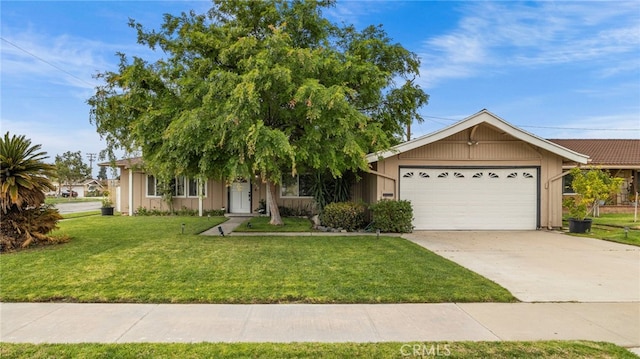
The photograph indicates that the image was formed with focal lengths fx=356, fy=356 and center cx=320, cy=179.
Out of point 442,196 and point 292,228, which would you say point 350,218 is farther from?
point 442,196

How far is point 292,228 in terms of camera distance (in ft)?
40.3

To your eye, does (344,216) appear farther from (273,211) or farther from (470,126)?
(470,126)

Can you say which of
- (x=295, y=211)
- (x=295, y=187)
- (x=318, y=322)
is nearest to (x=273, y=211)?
(x=295, y=211)

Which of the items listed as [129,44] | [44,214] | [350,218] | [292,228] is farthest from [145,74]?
[350,218]

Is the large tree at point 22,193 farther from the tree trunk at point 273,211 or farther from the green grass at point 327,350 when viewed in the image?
the tree trunk at point 273,211

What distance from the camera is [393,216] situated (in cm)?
1172

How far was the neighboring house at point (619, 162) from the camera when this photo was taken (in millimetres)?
18000

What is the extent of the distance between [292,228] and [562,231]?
30.2ft

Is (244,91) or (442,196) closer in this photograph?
(244,91)

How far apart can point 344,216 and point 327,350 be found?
8.74 meters

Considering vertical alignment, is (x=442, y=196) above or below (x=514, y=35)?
below

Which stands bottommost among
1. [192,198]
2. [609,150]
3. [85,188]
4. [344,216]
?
[344,216]

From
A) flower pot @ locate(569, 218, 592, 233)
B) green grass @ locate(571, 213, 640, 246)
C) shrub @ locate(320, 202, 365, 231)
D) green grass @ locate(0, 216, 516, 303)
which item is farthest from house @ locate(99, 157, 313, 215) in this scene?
green grass @ locate(571, 213, 640, 246)

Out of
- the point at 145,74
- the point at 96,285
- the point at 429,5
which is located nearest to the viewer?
Answer: the point at 96,285
